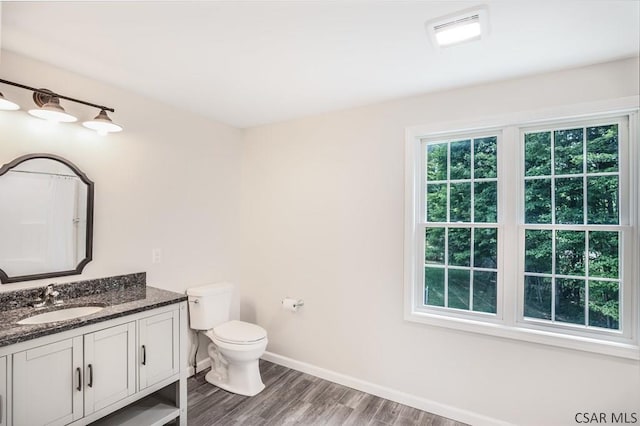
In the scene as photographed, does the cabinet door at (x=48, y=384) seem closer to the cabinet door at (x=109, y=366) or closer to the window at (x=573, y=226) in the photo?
the cabinet door at (x=109, y=366)

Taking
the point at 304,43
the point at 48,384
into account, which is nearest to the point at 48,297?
the point at 48,384

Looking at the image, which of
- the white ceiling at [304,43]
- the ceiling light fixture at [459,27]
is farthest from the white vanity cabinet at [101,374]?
the ceiling light fixture at [459,27]

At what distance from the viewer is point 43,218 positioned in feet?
6.57

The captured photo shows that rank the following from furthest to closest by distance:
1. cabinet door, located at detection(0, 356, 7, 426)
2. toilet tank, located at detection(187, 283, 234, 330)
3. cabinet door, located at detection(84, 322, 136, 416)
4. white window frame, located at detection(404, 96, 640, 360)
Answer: toilet tank, located at detection(187, 283, 234, 330) < white window frame, located at detection(404, 96, 640, 360) < cabinet door, located at detection(84, 322, 136, 416) < cabinet door, located at detection(0, 356, 7, 426)

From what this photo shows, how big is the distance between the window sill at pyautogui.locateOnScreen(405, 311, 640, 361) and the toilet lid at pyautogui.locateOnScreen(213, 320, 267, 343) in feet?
4.04

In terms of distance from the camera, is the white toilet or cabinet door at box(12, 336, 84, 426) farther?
the white toilet

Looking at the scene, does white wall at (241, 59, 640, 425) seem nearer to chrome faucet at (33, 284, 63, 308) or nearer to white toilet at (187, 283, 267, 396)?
white toilet at (187, 283, 267, 396)

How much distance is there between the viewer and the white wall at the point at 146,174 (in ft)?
6.52

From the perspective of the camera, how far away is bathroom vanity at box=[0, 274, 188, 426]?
4.83 ft

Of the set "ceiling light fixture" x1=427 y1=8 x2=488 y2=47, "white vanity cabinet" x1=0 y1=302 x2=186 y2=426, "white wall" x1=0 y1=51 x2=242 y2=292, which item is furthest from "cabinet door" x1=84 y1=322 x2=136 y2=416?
"ceiling light fixture" x1=427 y1=8 x2=488 y2=47

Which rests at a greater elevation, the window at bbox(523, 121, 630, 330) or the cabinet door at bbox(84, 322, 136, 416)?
the window at bbox(523, 121, 630, 330)

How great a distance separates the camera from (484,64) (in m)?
1.99

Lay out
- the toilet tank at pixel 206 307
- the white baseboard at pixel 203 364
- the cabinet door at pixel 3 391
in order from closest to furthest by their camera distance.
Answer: the cabinet door at pixel 3 391
the toilet tank at pixel 206 307
the white baseboard at pixel 203 364

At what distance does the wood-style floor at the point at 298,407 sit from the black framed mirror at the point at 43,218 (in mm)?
1376
